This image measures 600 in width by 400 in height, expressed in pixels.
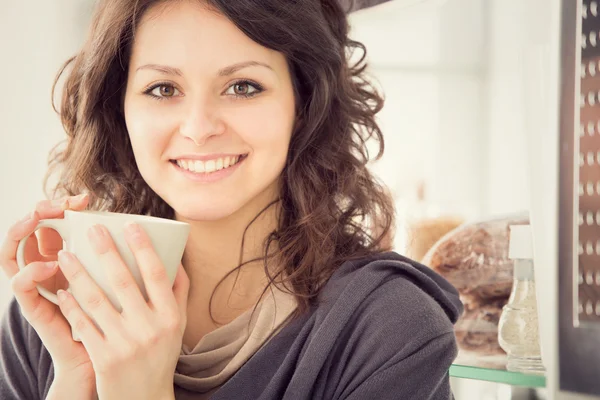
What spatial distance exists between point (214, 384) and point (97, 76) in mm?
521

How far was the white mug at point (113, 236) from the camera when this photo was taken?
794 mm

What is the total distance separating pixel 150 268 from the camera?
81cm

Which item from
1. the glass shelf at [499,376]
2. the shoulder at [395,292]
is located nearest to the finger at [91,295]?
the shoulder at [395,292]

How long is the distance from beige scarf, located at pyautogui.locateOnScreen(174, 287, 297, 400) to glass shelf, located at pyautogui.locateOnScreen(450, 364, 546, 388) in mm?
271

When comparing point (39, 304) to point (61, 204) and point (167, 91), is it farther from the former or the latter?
point (167, 91)

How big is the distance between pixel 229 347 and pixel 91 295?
0.93ft

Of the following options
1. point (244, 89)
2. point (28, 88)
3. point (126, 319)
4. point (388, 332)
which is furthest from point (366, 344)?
point (28, 88)

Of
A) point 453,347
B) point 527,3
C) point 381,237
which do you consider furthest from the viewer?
point 381,237

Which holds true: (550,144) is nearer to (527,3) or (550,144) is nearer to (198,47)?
(527,3)

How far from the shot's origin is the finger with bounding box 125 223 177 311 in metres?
0.79

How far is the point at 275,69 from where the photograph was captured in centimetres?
106

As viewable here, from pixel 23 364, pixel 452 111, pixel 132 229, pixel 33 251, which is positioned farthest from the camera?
pixel 452 111

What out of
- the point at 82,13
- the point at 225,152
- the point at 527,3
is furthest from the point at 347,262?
the point at 82,13

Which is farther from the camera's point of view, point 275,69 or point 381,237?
point 381,237
